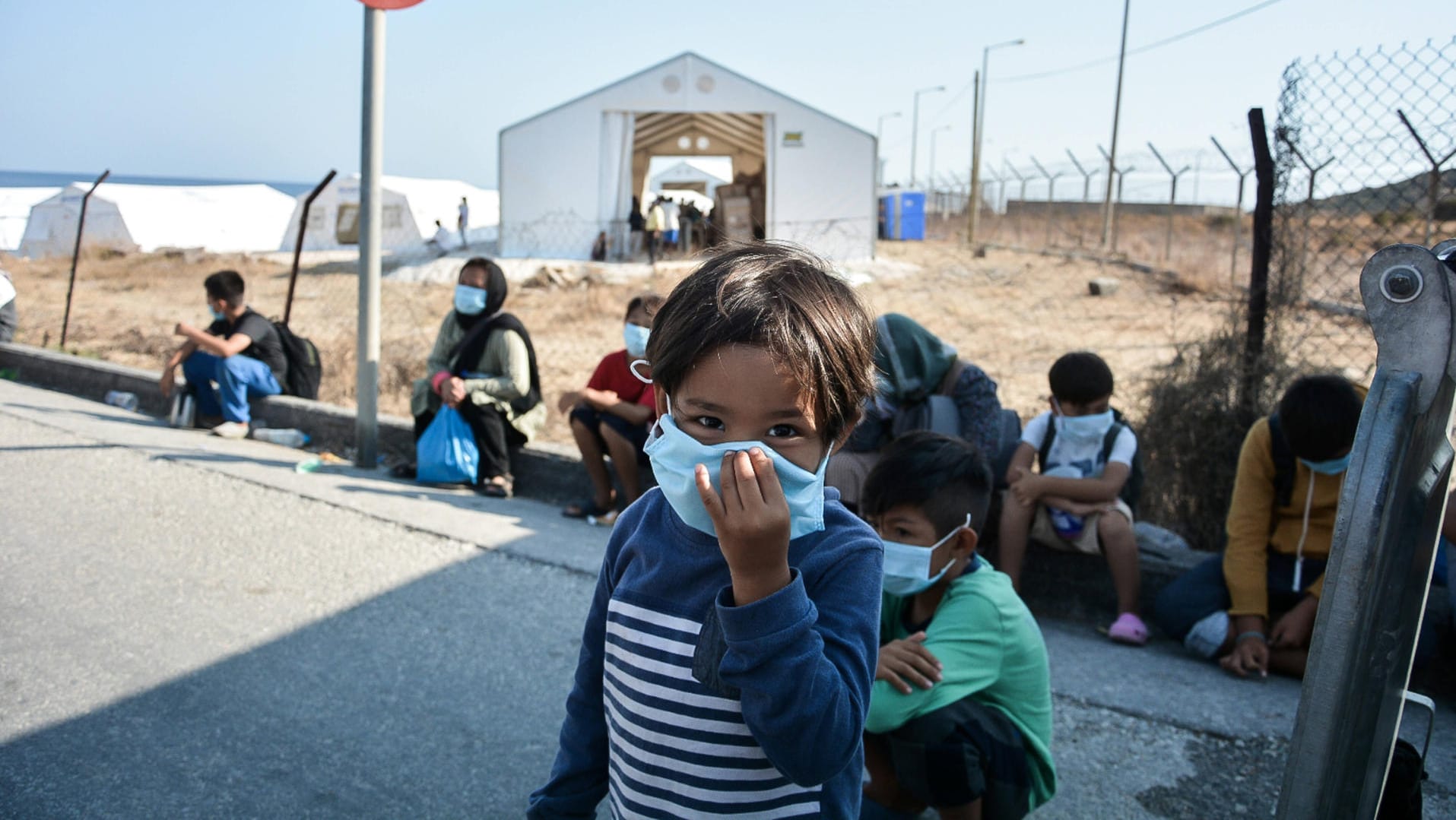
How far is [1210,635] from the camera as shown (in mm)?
3781

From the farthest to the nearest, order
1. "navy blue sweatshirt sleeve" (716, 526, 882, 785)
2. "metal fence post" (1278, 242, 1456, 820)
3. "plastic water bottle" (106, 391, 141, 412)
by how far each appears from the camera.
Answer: "plastic water bottle" (106, 391, 141, 412) < "metal fence post" (1278, 242, 1456, 820) < "navy blue sweatshirt sleeve" (716, 526, 882, 785)

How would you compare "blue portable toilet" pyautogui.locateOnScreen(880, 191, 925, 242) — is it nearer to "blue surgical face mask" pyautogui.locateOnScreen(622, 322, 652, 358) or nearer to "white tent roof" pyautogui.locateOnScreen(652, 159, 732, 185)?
"white tent roof" pyautogui.locateOnScreen(652, 159, 732, 185)

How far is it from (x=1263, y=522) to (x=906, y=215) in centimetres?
3411

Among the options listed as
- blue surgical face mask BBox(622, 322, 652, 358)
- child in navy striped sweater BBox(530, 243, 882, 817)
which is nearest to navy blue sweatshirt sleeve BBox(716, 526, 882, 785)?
child in navy striped sweater BBox(530, 243, 882, 817)

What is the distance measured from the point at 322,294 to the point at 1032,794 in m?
18.3

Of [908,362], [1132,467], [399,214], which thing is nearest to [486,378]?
[908,362]

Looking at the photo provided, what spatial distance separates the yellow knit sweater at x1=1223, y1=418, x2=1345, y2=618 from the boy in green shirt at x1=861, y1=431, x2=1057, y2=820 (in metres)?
1.65

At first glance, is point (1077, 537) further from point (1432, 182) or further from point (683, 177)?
point (683, 177)

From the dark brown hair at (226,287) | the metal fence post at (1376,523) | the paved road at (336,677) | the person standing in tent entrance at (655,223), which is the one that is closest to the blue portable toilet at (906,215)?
the person standing in tent entrance at (655,223)

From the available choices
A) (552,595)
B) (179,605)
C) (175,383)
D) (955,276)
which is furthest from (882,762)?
(955,276)

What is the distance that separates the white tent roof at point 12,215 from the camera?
13.6 metres

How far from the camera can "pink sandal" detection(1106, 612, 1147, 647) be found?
3.97 metres

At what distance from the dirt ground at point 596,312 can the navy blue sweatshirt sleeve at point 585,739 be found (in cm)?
419

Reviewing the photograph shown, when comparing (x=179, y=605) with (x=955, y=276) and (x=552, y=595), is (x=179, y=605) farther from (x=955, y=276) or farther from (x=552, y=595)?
(x=955, y=276)
